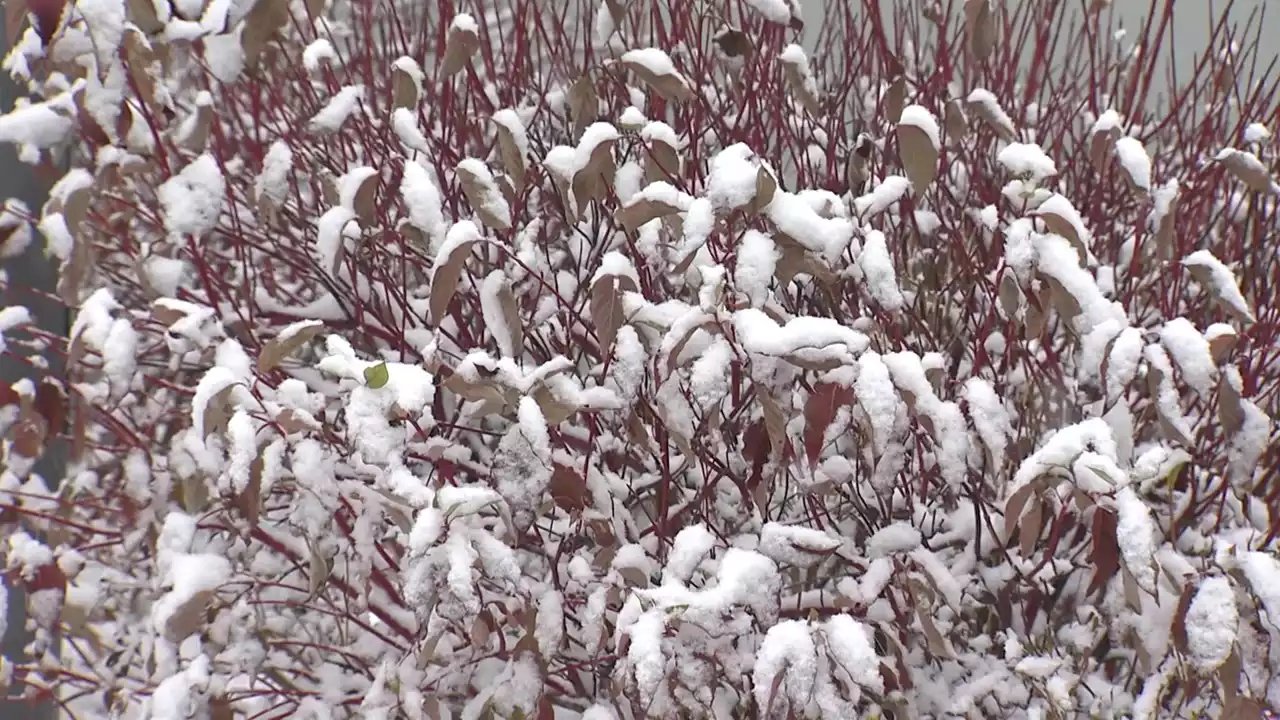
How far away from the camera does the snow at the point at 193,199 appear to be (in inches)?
68.8

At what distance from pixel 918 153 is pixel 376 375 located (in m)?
0.87

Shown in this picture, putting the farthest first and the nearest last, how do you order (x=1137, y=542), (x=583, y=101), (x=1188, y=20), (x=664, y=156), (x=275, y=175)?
(x=1188, y=20), (x=583, y=101), (x=275, y=175), (x=664, y=156), (x=1137, y=542)

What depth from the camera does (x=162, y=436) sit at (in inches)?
111

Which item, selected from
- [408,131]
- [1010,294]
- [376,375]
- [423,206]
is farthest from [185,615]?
[1010,294]

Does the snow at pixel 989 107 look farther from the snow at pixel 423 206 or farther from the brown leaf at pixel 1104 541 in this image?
the snow at pixel 423 206

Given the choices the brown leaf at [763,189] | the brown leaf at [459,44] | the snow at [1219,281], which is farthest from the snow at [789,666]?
the brown leaf at [459,44]

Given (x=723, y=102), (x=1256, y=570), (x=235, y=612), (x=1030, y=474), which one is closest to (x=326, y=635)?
(x=235, y=612)

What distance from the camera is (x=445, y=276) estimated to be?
4.90ft

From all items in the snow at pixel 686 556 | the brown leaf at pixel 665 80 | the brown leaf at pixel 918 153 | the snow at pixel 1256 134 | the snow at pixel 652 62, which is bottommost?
the snow at pixel 686 556

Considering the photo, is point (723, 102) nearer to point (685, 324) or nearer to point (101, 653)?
point (685, 324)

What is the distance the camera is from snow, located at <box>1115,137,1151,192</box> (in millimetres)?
1617

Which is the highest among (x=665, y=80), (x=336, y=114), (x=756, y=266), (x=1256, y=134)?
(x=1256, y=134)

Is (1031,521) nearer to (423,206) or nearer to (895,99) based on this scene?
→ (895,99)

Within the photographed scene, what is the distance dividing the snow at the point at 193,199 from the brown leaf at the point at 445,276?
1.70 feet
